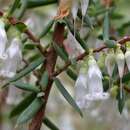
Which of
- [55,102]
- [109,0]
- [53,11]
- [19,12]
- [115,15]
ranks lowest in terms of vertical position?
[55,102]

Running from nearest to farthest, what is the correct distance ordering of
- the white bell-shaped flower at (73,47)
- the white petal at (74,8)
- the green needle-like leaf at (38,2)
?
the white petal at (74,8), the white bell-shaped flower at (73,47), the green needle-like leaf at (38,2)

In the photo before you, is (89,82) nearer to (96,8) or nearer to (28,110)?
(28,110)

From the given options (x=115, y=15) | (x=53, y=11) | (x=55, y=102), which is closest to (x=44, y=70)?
(x=115, y=15)

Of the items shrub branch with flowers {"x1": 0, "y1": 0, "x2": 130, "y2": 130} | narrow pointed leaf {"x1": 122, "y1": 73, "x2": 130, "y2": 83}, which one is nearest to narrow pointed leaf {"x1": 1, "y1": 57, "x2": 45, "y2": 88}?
shrub branch with flowers {"x1": 0, "y1": 0, "x2": 130, "y2": 130}

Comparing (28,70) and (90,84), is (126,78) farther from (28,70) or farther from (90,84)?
(28,70)

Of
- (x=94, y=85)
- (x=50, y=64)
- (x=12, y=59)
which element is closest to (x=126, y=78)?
(x=94, y=85)

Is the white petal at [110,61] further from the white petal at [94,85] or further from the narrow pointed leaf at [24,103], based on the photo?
the narrow pointed leaf at [24,103]

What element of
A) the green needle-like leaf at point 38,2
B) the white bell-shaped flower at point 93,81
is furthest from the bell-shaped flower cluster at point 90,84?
the green needle-like leaf at point 38,2
